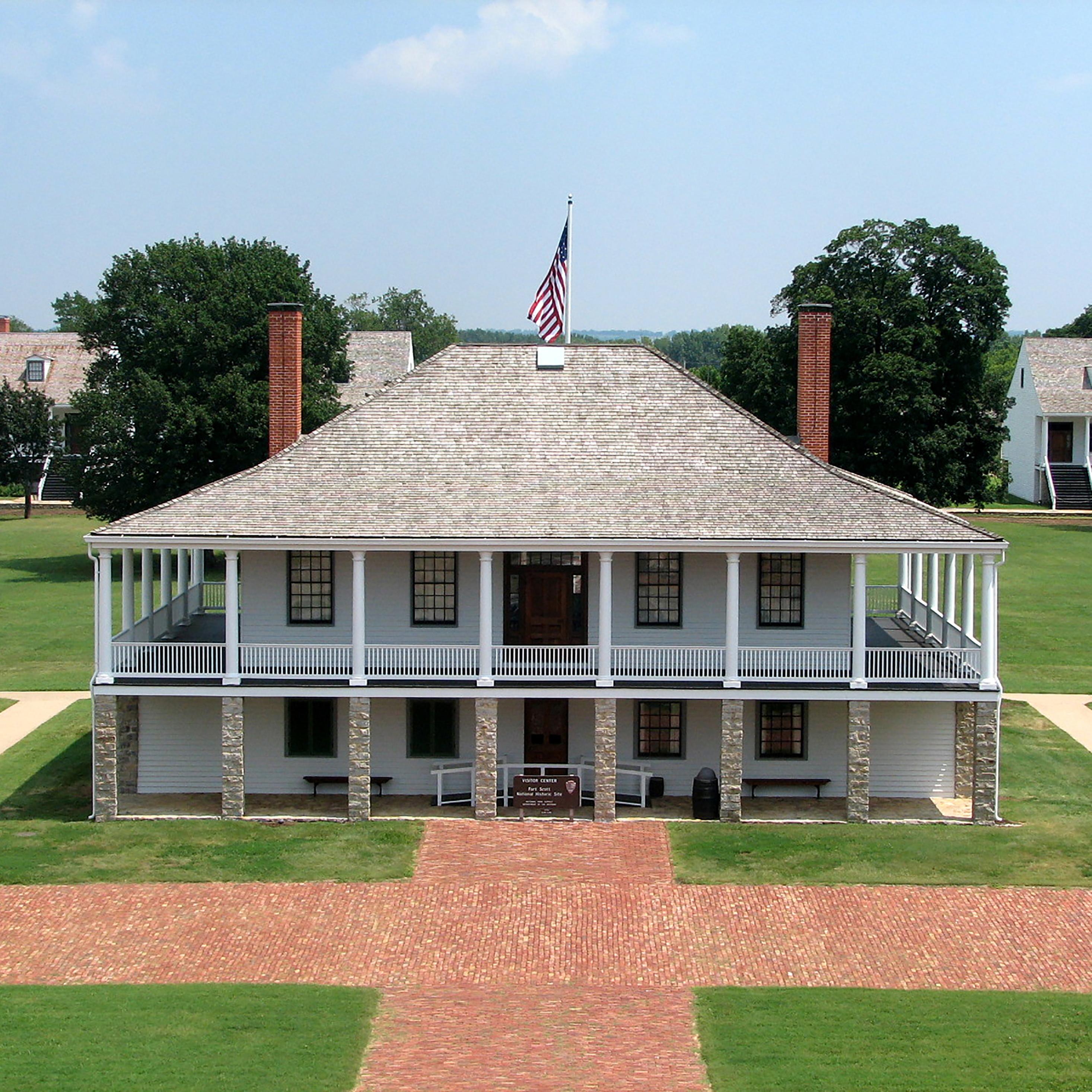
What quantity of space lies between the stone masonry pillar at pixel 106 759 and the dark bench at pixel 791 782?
12.3 m

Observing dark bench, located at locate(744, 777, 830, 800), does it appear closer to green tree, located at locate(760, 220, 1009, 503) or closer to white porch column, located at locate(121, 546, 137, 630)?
white porch column, located at locate(121, 546, 137, 630)

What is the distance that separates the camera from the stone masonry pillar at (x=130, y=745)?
31438 millimetres

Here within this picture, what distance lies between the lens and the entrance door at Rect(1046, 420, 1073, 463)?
3270 inches

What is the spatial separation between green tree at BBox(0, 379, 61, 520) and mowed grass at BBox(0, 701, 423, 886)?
169ft

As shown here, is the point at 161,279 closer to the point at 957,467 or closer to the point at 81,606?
the point at 81,606

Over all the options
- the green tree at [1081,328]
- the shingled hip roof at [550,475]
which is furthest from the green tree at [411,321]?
the shingled hip roof at [550,475]

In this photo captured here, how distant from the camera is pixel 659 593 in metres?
31.4

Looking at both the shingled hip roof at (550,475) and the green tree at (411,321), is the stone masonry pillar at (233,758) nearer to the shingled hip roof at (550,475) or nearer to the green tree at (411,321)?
the shingled hip roof at (550,475)

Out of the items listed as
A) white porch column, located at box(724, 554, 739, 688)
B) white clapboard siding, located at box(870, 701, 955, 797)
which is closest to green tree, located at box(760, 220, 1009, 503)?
white clapboard siding, located at box(870, 701, 955, 797)

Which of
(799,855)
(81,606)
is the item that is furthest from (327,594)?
(81,606)

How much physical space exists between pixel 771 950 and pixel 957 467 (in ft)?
109

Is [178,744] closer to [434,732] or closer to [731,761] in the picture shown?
[434,732]

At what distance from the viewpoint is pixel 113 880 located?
2608 cm

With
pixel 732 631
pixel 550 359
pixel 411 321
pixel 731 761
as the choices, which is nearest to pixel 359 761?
pixel 731 761
